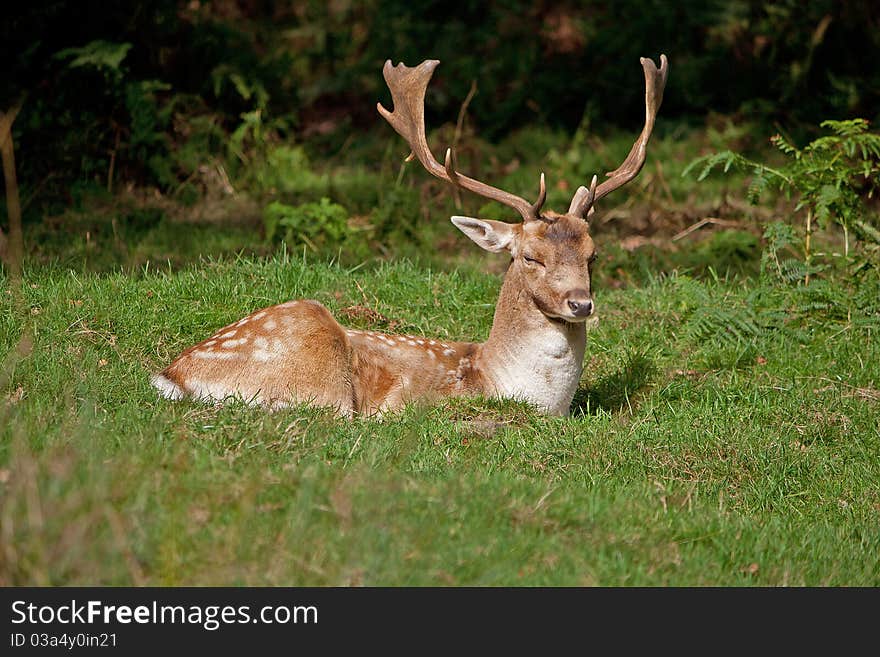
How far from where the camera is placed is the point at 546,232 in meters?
6.33

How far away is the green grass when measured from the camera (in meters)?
4.07

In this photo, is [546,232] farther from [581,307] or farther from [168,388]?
[168,388]

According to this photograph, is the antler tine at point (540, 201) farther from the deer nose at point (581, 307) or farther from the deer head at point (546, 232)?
the deer nose at point (581, 307)

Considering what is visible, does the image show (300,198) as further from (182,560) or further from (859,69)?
(182,560)

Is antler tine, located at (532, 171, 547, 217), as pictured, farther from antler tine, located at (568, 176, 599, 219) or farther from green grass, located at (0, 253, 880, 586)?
green grass, located at (0, 253, 880, 586)

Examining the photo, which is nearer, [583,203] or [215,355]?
[215,355]

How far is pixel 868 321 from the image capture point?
7.56 metres

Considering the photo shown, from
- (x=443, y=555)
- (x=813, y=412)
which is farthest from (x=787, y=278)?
(x=443, y=555)

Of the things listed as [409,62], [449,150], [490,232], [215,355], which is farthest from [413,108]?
[409,62]

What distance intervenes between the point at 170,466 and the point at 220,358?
5.31ft

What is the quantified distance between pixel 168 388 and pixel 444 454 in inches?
57.2

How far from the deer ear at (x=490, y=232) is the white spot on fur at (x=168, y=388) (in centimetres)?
171

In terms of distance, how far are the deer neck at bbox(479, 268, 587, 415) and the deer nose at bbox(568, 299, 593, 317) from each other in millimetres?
286
